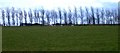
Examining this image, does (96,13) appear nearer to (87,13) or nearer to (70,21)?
(87,13)

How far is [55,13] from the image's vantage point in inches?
3684

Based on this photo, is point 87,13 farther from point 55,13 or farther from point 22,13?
point 22,13

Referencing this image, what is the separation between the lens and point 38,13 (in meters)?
94.3

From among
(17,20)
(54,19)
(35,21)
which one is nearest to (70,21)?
(54,19)

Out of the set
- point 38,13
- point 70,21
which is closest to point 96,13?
point 70,21

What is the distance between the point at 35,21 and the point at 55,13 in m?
7.36

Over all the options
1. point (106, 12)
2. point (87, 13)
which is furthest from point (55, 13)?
point (106, 12)

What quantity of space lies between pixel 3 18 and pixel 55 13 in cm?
1664

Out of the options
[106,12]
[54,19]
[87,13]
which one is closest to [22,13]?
[54,19]

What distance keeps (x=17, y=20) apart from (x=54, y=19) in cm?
1178

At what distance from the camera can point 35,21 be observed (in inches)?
3563

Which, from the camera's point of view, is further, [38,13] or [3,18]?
[38,13]

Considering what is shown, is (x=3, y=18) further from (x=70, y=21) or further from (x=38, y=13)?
(x=70, y=21)

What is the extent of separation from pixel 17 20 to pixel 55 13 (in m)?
12.3
